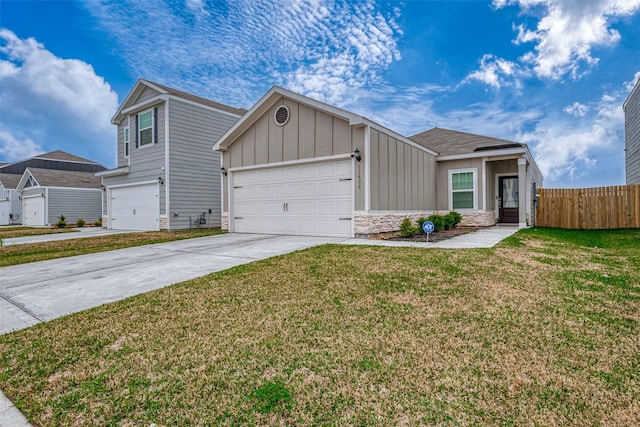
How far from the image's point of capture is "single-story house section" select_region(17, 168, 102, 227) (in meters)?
21.6

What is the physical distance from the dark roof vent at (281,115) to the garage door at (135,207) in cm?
678

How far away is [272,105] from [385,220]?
17.0 ft

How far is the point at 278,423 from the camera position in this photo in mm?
1885

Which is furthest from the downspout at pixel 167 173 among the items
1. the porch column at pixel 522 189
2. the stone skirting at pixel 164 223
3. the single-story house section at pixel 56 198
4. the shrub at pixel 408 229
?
the single-story house section at pixel 56 198

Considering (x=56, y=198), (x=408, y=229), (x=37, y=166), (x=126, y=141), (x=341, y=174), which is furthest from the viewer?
(x=37, y=166)

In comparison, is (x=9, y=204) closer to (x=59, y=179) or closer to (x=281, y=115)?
(x=59, y=179)

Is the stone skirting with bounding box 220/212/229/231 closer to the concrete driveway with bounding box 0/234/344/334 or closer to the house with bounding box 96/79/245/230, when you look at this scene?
the house with bounding box 96/79/245/230

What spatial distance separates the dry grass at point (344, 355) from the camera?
6.56 ft

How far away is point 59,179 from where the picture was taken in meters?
23.2

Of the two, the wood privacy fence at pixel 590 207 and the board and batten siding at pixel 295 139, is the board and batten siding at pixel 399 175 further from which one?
the wood privacy fence at pixel 590 207

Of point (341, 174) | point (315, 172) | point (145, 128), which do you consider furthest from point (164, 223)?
point (341, 174)

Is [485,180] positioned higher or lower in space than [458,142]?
lower

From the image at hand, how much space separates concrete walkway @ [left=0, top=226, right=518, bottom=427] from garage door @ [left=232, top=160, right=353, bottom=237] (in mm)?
1602

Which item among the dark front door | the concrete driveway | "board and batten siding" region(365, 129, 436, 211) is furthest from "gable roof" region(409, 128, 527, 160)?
the concrete driveway
